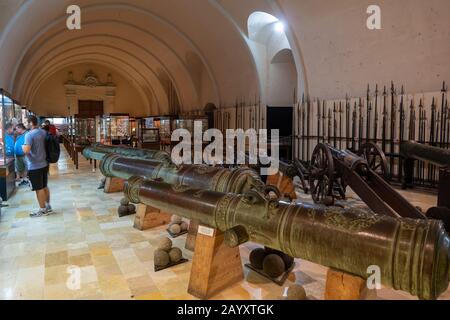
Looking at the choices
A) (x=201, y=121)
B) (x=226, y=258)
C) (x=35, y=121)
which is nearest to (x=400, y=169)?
(x=226, y=258)

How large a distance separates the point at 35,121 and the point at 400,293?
16.1 feet

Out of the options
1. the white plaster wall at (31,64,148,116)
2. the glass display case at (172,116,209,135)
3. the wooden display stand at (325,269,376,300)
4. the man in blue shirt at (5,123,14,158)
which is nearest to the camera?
the wooden display stand at (325,269,376,300)

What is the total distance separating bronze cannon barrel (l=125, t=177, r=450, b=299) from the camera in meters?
1.77

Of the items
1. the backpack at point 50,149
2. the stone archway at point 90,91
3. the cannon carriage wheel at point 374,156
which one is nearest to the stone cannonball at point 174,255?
the backpack at point 50,149

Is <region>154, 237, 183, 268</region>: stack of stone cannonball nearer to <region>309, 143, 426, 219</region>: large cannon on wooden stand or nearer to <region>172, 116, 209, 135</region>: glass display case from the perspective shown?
<region>309, 143, 426, 219</region>: large cannon on wooden stand

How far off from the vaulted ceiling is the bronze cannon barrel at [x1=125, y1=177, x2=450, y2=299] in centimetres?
568

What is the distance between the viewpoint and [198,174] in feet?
13.4

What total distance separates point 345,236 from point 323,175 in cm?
327

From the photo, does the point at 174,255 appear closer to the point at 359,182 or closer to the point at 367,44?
the point at 359,182

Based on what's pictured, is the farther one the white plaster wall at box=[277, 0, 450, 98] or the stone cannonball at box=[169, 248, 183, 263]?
the white plaster wall at box=[277, 0, 450, 98]

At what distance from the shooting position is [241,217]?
2.54m

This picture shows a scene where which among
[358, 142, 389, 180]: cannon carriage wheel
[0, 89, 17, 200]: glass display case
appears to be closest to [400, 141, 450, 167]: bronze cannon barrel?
[358, 142, 389, 180]: cannon carriage wheel

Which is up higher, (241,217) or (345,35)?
(345,35)
